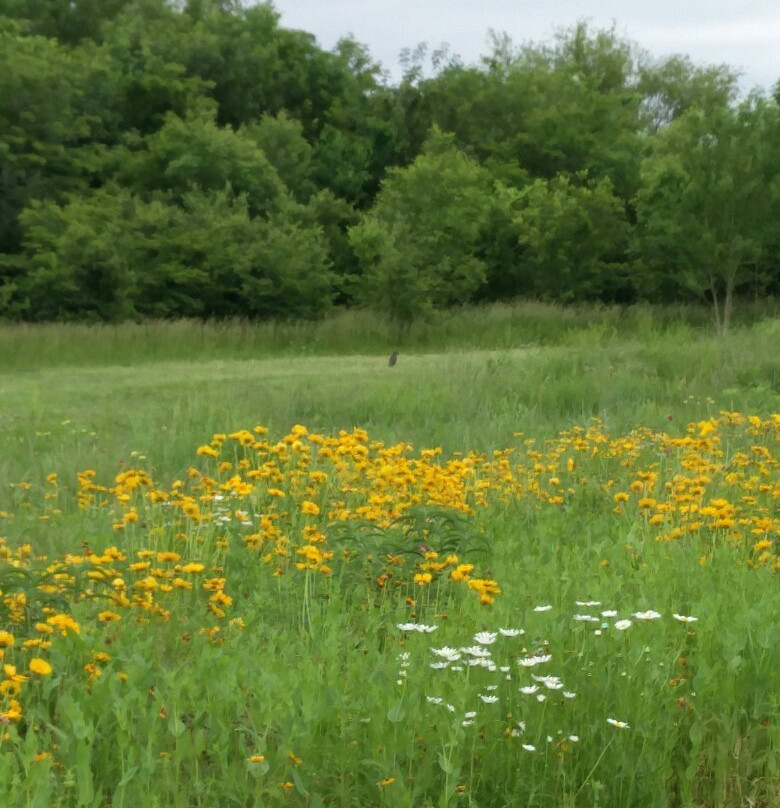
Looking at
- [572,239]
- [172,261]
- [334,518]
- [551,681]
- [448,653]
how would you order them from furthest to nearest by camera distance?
[572,239] < [172,261] < [334,518] < [448,653] < [551,681]

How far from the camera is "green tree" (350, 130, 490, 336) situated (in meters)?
24.5

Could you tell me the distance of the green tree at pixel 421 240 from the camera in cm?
2445

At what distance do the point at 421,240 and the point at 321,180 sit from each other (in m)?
11.5

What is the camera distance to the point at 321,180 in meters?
36.0

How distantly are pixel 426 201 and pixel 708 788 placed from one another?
81.8 feet

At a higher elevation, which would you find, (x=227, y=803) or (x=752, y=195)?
(x=752, y=195)

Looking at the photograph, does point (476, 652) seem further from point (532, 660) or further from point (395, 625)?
point (395, 625)

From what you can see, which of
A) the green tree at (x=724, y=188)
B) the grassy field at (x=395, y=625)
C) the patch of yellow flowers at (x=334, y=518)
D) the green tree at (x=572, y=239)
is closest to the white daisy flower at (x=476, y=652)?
the grassy field at (x=395, y=625)

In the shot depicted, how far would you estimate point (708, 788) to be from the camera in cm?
293

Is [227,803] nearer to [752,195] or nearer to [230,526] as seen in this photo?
[230,526]

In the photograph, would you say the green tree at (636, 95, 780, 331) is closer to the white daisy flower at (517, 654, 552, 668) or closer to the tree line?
the tree line

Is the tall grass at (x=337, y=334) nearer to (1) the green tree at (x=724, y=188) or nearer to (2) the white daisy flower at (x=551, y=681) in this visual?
(1) the green tree at (x=724, y=188)

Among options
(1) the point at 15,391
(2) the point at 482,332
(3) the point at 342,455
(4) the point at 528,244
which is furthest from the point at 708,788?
(4) the point at 528,244

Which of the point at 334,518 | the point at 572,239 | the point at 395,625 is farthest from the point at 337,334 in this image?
the point at 395,625
